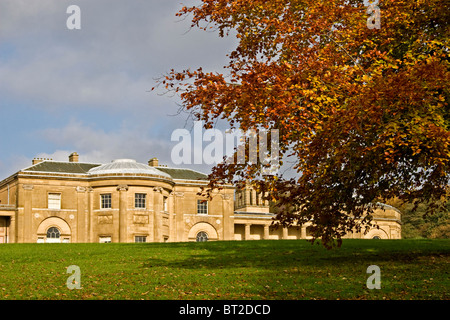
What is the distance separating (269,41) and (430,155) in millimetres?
6920

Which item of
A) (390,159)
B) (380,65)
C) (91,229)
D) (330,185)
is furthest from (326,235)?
(91,229)

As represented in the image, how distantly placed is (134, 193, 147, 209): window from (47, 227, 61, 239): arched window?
744 cm

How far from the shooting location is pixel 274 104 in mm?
16969

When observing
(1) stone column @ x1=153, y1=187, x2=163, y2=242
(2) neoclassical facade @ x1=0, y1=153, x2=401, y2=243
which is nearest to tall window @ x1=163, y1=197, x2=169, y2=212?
(2) neoclassical facade @ x1=0, y1=153, x2=401, y2=243

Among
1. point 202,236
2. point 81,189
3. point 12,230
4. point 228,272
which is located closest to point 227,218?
point 202,236

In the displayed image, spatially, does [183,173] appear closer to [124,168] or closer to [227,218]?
[227,218]

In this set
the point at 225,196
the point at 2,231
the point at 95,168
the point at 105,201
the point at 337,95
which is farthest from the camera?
the point at 225,196

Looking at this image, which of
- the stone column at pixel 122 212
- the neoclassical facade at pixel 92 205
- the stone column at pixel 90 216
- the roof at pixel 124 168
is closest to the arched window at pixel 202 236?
the neoclassical facade at pixel 92 205

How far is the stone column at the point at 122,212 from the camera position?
5259cm

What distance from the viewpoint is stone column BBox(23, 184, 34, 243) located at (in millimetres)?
53344

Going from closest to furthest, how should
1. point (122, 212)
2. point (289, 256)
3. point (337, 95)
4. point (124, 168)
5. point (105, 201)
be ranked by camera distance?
point (337, 95), point (289, 256), point (122, 212), point (124, 168), point (105, 201)

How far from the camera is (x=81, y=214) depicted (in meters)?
55.2

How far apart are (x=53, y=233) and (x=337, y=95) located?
42.3 metres

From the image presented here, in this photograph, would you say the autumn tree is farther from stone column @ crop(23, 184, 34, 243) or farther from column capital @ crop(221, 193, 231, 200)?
column capital @ crop(221, 193, 231, 200)
